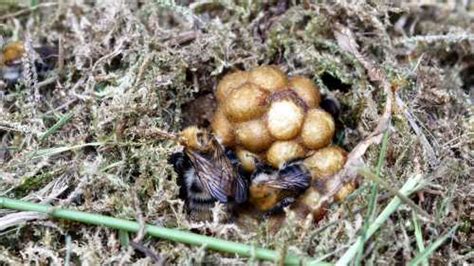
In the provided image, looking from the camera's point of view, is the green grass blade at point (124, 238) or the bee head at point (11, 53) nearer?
the green grass blade at point (124, 238)

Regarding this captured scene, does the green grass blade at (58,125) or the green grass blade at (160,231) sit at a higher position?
the green grass blade at (58,125)

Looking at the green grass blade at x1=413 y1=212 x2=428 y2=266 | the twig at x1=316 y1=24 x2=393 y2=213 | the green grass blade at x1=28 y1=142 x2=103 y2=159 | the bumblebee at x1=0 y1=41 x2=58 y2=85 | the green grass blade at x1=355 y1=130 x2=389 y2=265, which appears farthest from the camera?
the bumblebee at x1=0 y1=41 x2=58 y2=85

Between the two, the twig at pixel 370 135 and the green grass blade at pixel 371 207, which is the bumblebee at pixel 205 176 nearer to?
the twig at pixel 370 135

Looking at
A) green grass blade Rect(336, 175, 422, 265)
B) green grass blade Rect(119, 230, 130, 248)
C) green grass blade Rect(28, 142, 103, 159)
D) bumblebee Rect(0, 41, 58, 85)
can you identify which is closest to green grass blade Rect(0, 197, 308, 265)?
green grass blade Rect(119, 230, 130, 248)

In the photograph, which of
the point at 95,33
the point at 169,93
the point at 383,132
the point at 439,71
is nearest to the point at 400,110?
the point at 383,132

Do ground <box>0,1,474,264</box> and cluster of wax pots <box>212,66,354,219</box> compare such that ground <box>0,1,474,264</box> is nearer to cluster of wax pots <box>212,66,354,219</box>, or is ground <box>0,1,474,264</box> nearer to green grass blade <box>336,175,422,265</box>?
green grass blade <box>336,175,422,265</box>

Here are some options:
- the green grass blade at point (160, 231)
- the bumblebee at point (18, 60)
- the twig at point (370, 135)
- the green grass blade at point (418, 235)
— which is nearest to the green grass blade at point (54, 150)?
the green grass blade at point (160, 231)

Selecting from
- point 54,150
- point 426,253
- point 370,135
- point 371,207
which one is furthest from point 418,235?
point 54,150

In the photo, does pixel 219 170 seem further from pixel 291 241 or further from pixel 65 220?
pixel 65 220
